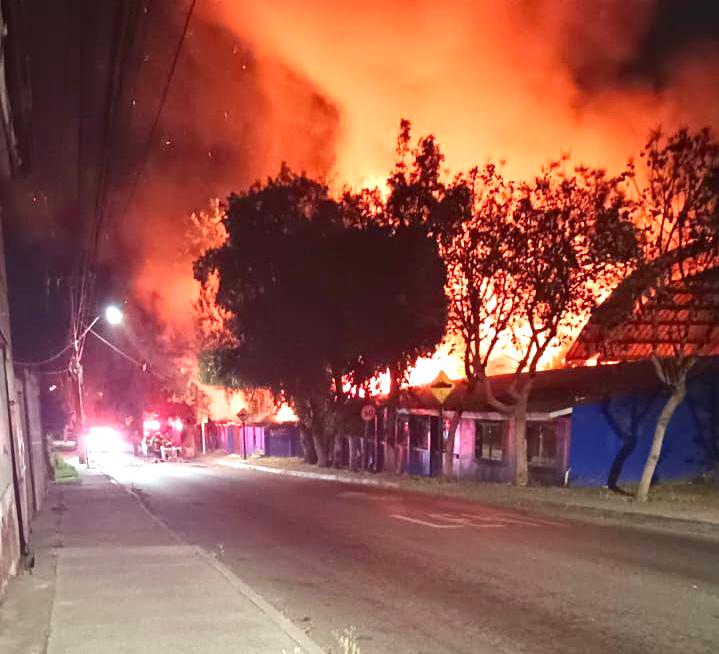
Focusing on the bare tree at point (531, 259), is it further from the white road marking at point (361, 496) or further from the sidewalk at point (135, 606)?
the sidewalk at point (135, 606)

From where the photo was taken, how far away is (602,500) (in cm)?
1636

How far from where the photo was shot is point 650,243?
15875 mm

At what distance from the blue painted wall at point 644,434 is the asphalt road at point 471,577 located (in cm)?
601

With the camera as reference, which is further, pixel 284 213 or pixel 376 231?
pixel 284 213

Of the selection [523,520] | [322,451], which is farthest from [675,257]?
[322,451]

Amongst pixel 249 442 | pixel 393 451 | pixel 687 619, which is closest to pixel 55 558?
pixel 687 619

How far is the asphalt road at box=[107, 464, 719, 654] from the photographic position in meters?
6.09

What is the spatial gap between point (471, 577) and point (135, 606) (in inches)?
147

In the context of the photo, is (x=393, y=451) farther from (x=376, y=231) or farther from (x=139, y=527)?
(x=139, y=527)

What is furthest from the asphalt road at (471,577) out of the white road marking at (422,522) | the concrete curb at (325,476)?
the concrete curb at (325,476)

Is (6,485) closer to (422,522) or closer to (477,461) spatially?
(422,522)

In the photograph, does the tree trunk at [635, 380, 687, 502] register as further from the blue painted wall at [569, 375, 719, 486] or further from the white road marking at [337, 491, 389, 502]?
the white road marking at [337, 491, 389, 502]

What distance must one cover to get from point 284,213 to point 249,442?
25265 mm

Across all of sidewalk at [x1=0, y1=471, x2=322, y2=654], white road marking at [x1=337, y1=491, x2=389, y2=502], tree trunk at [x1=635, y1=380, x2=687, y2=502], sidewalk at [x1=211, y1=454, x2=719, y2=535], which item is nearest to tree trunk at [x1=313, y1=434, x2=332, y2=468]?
sidewalk at [x1=211, y1=454, x2=719, y2=535]
